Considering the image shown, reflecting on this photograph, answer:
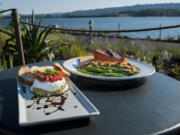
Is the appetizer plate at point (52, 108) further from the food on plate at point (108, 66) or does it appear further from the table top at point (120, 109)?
the food on plate at point (108, 66)

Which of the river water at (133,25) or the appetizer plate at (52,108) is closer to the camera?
the appetizer plate at (52,108)

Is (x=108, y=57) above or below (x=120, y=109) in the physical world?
above

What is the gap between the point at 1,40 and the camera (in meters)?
5.46

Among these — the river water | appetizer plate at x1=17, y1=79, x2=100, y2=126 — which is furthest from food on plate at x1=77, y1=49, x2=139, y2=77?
the river water

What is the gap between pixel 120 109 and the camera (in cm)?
93

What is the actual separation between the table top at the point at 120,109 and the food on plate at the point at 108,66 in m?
0.07

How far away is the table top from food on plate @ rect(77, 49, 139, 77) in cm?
7

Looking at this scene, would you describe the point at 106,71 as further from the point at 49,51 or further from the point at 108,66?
the point at 49,51

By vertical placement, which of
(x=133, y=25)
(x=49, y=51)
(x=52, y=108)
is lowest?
(x=49, y=51)

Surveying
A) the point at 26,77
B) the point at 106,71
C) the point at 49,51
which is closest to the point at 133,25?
the point at 49,51

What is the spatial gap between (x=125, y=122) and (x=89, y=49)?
215 inches

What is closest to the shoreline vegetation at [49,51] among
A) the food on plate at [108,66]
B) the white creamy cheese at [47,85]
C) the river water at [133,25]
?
the river water at [133,25]

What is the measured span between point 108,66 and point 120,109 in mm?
600

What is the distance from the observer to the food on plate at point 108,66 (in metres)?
1.36
